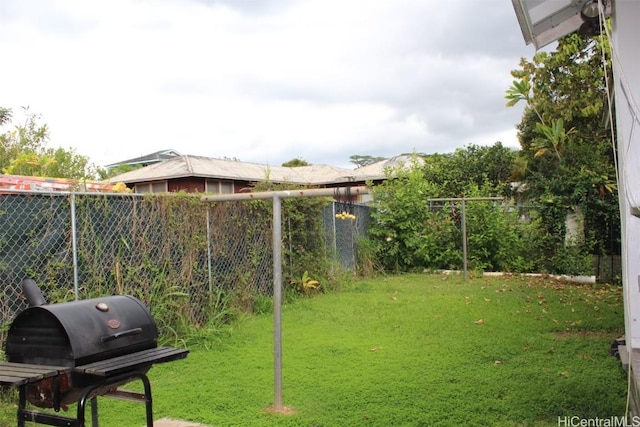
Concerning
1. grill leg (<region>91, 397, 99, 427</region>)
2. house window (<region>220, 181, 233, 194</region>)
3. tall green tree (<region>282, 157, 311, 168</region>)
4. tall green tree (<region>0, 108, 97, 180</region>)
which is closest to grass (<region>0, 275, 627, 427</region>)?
grill leg (<region>91, 397, 99, 427</region>)

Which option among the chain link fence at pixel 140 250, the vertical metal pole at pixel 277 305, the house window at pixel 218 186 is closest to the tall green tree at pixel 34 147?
the house window at pixel 218 186

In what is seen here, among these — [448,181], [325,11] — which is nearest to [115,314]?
[325,11]

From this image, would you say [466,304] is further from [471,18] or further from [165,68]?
[165,68]

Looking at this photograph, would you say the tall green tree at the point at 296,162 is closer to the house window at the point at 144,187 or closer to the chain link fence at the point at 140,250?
the house window at the point at 144,187

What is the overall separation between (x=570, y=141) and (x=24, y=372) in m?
13.9

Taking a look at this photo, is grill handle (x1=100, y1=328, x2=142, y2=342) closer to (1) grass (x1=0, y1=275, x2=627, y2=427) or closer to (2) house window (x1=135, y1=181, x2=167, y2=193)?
(1) grass (x1=0, y1=275, x2=627, y2=427)

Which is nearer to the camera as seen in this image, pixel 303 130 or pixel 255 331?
pixel 255 331

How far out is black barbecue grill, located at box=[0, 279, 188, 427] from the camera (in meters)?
2.54

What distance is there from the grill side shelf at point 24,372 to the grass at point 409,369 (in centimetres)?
149

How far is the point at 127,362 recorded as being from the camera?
2662mm

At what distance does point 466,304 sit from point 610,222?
4.91m

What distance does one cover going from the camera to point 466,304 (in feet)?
27.2

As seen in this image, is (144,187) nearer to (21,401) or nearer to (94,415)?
(94,415)

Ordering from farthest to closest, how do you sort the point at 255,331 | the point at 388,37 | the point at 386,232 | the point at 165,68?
the point at 386,232 < the point at 165,68 < the point at 388,37 < the point at 255,331
